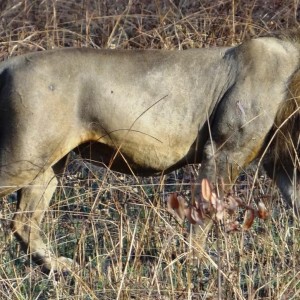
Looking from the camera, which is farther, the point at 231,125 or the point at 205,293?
the point at 231,125

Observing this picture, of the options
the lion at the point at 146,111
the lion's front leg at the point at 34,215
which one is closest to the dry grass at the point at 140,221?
the lion's front leg at the point at 34,215

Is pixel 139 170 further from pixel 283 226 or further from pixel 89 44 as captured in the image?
pixel 89 44

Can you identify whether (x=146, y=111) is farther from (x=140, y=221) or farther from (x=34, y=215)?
(x=34, y=215)

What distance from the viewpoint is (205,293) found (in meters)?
4.56

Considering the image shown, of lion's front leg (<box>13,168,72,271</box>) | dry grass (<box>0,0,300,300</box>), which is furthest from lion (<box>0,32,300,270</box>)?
dry grass (<box>0,0,300,300</box>)

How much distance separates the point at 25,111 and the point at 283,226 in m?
1.64

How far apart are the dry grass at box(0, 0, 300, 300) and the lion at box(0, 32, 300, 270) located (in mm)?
217

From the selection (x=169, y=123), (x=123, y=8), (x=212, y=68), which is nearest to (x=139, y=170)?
(x=169, y=123)

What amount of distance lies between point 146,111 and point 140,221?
26.3 inches

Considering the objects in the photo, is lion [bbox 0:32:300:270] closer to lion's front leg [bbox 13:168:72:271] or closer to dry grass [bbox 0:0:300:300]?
lion's front leg [bbox 13:168:72:271]

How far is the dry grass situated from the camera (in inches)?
185

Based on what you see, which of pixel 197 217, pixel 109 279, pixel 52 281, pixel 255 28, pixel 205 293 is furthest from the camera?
pixel 255 28

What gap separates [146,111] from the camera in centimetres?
603

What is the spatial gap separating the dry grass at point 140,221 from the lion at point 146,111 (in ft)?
0.71
